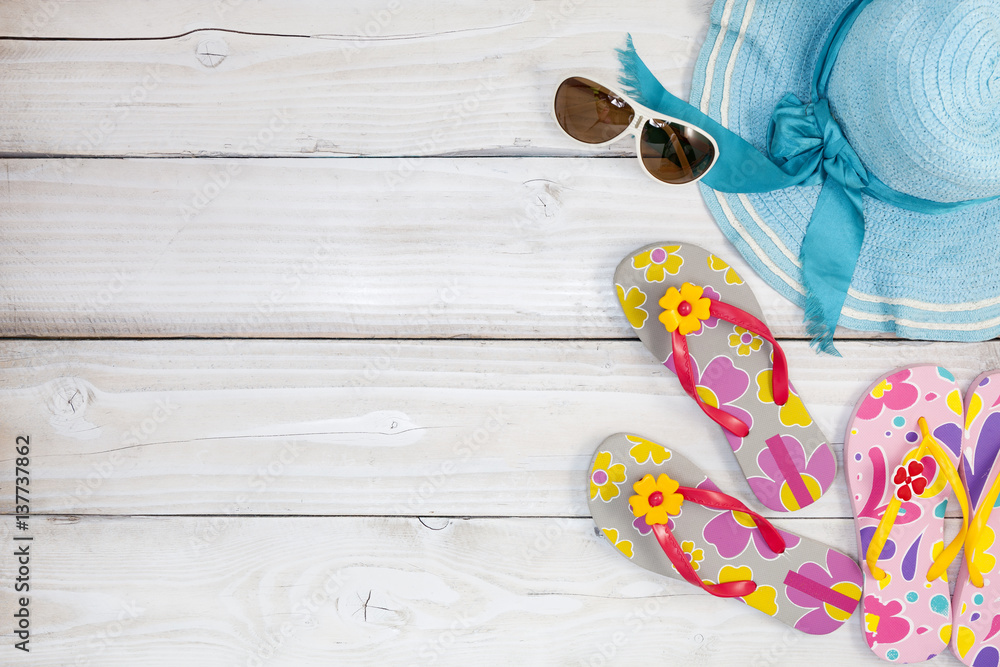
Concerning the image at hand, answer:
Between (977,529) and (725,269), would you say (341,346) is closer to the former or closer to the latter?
(725,269)

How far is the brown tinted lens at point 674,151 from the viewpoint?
0.65m

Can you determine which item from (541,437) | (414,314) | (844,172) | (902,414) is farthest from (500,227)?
(902,414)

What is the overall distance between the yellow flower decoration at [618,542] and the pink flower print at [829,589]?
0.63ft

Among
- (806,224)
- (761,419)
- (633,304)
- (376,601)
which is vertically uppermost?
(806,224)

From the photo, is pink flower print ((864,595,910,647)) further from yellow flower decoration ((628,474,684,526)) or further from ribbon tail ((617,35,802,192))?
ribbon tail ((617,35,802,192))

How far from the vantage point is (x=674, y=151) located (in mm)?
659

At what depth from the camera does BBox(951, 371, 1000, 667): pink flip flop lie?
27.6 inches

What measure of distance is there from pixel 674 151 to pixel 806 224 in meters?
0.17

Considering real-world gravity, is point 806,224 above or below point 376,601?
above

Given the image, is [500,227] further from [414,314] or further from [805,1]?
[805,1]

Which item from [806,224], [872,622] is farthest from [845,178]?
[872,622]

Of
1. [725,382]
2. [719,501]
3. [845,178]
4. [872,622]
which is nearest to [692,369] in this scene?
[725,382]

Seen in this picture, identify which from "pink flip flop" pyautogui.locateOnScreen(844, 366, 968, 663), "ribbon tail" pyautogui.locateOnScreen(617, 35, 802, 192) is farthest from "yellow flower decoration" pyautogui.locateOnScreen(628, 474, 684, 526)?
"ribbon tail" pyautogui.locateOnScreen(617, 35, 802, 192)

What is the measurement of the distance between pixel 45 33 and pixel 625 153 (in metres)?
0.68
